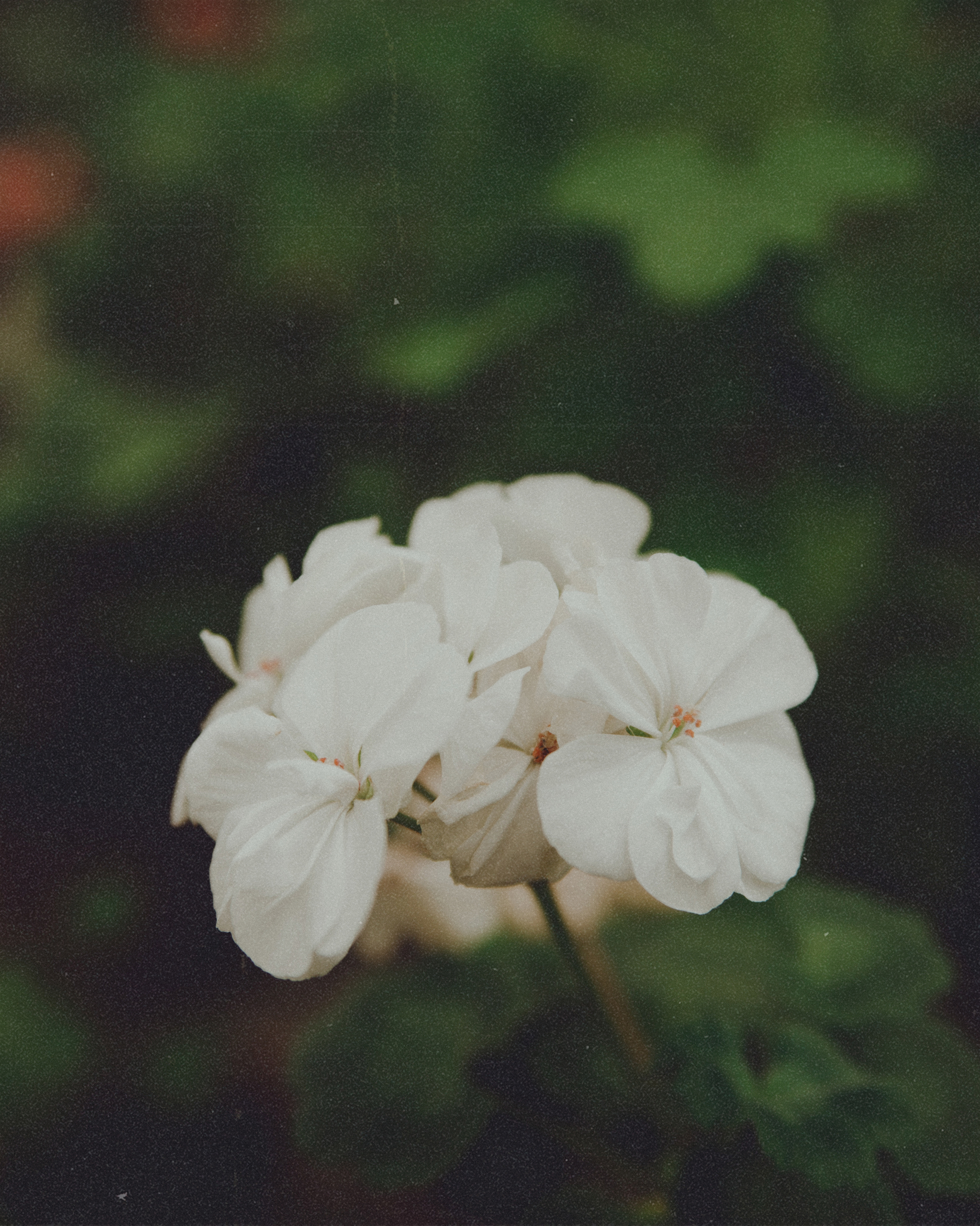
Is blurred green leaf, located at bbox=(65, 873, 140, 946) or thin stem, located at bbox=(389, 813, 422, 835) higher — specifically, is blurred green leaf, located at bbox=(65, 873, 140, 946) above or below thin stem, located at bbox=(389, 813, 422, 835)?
below

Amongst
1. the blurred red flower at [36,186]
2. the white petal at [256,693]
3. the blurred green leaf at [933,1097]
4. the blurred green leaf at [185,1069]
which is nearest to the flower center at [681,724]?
the white petal at [256,693]

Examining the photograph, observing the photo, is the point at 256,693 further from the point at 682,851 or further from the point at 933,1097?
the point at 933,1097

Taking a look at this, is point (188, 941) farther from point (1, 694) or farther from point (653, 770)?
point (653, 770)

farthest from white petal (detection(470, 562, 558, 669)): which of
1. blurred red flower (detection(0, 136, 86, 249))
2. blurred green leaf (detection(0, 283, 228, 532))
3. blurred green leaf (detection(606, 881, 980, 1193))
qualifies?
blurred red flower (detection(0, 136, 86, 249))

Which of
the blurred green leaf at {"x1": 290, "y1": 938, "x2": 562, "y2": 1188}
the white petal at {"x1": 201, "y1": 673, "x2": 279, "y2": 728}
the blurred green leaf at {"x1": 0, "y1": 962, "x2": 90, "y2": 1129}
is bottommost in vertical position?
the blurred green leaf at {"x1": 0, "y1": 962, "x2": 90, "y2": 1129}

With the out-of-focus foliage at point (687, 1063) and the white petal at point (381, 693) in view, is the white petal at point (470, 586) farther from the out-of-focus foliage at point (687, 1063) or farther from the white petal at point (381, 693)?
the out-of-focus foliage at point (687, 1063)

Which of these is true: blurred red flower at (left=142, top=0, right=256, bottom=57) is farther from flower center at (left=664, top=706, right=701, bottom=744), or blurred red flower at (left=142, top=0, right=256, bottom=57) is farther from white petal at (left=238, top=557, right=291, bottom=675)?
flower center at (left=664, top=706, right=701, bottom=744)
